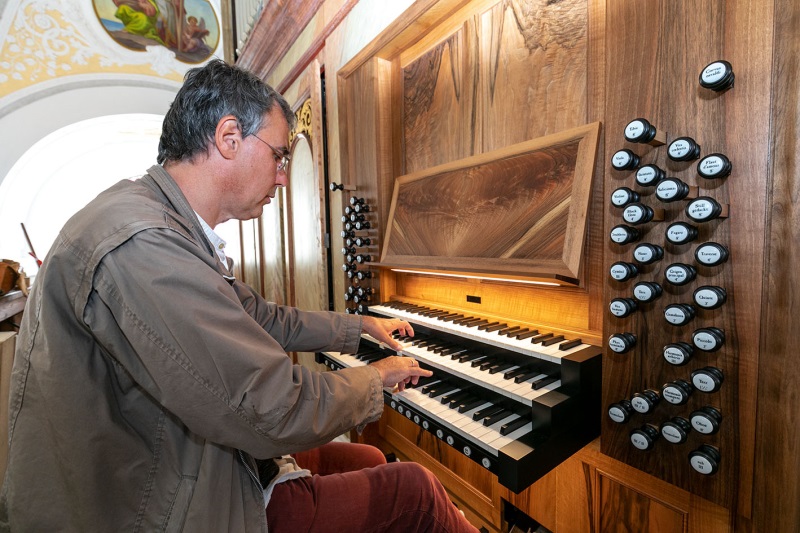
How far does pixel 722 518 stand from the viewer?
114 centimetres

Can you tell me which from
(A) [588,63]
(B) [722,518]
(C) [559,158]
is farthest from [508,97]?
(B) [722,518]

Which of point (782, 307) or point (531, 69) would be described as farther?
point (531, 69)

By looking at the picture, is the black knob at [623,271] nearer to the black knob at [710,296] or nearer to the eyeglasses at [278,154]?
the black knob at [710,296]

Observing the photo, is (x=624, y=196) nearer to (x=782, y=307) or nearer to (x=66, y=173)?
(x=782, y=307)

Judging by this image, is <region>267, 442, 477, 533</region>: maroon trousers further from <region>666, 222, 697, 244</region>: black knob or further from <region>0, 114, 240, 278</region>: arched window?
<region>0, 114, 240, 278</region>: arched window

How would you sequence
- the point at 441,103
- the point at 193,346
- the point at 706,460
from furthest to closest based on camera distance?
the point at 441,103
the point at 706,460
the point at 193,346

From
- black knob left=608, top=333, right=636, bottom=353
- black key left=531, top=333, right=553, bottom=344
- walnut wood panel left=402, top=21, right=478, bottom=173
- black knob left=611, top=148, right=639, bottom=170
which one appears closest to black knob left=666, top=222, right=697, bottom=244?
black knob left=611, top=148, right=639, bottom=170

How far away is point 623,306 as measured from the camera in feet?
3.87

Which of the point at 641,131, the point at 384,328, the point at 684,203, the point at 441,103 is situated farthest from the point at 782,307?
the point at 441,103

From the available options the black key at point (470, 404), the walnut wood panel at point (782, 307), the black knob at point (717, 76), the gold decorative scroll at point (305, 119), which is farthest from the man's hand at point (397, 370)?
the gold decorative scroll at point (305, 119)

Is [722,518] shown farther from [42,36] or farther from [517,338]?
[42,36]

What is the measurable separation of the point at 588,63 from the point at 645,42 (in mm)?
375

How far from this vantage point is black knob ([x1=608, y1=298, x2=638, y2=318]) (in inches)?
46.3

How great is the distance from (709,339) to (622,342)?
227 millimetres
